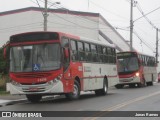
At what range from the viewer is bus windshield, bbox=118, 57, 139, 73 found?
36950mm

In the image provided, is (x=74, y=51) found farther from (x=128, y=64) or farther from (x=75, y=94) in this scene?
(x=128, y=64)

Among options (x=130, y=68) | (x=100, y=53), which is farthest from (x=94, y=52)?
(x=130, y=68)

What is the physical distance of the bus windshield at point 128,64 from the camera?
37.0 meters

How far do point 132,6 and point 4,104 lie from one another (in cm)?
3506

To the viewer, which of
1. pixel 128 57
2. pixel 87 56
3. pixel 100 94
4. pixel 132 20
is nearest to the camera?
pixel 87 56

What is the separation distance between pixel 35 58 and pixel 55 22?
5498cm

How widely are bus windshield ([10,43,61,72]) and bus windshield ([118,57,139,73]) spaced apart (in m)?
17.4

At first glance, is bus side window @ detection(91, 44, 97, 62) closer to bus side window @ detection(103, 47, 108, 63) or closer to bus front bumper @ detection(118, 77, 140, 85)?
bus side window @ detection(103, 47, 108, 63)

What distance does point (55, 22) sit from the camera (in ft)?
245

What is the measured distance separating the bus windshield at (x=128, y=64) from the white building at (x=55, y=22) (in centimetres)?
3730

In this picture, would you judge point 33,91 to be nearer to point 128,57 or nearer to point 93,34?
point 128,57

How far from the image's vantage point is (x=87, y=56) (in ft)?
77.0

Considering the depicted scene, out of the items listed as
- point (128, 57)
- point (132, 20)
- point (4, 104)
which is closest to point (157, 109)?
point (4, 104)

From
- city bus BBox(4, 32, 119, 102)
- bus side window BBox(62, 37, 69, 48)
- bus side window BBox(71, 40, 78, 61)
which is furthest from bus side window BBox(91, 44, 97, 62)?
bus side window BBox(62, 37, 69, 48)
